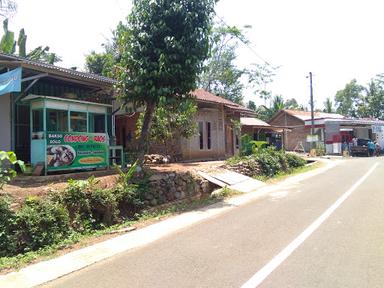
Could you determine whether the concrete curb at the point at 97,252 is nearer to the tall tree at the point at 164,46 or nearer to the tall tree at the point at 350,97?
the tall tree at the point at 164,46

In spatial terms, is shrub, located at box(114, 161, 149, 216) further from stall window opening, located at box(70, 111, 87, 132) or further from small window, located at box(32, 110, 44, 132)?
small window, located at box(32, 110, 44, 132)

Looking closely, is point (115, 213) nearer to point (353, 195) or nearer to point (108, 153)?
point (108, 153)

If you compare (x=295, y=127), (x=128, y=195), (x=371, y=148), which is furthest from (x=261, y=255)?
(x=295, y=127)

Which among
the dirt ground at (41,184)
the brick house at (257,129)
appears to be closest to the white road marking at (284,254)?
the dirt ground at (41,184)

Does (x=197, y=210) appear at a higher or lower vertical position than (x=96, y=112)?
lower

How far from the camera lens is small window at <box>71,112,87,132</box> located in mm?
14586

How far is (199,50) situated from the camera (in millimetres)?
Result: 14234

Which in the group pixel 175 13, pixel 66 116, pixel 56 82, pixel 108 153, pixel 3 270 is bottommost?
pixel 3 270

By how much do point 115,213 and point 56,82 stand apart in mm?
6789

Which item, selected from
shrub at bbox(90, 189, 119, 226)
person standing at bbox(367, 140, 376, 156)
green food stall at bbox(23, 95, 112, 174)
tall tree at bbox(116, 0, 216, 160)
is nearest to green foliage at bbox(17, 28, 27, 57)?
green food stall at bbox(23, 95, 112, 174)

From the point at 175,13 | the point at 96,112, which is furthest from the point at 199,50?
the point at 96,112

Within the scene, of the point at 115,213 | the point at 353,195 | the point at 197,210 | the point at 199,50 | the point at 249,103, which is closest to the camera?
the point at 115,213

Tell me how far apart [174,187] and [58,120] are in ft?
15.9

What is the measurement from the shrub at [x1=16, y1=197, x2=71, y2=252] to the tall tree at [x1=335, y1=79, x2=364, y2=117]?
256ft
